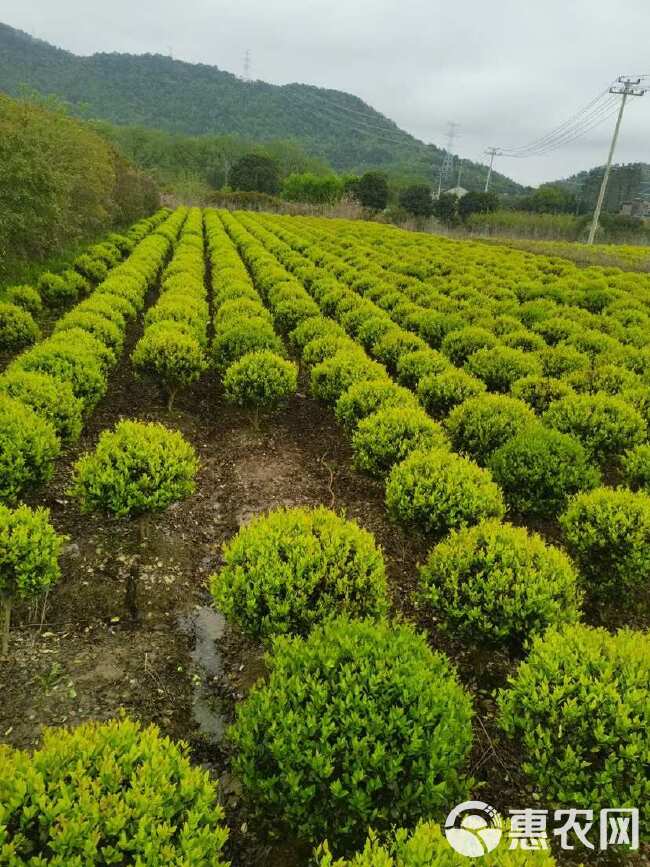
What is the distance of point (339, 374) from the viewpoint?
10.1 metres

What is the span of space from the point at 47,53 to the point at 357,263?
19631cm

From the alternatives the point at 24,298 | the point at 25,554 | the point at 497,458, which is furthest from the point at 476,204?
the point at 25,554

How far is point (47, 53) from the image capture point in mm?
163000

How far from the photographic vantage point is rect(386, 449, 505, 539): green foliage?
5996 millimetres

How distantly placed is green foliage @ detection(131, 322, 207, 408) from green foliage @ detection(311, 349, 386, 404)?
2.32 metres

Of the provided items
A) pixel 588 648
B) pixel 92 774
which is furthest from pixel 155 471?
pixel 588 648

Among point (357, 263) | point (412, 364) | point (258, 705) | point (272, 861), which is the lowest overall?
point (272, 861)

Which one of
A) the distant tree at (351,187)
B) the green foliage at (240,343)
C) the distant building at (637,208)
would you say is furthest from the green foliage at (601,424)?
the distant building at (637,208)

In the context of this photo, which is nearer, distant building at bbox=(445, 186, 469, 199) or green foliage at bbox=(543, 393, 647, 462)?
green foliage at bbox=(543, 393, 647, 462)

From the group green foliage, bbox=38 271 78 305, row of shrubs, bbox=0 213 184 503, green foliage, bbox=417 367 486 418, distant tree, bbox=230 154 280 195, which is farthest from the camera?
distant tree, bbox=230 154 280 195

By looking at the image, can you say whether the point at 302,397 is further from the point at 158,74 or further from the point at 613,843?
the point at 158,74

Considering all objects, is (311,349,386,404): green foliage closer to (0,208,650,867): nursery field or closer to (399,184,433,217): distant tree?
(0,208,650,867): nursery field

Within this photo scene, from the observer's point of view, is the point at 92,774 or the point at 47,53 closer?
the point at 92,774

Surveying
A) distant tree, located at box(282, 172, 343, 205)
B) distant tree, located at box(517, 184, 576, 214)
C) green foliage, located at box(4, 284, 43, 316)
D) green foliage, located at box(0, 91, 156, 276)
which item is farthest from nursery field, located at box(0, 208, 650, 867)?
distant tree, located at box(517, 184, 576, 214)
